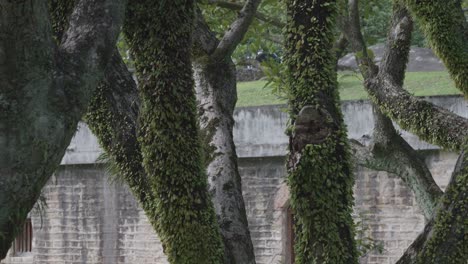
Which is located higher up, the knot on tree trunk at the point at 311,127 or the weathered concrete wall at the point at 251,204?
the knot on tree trunk at the point at 311,127

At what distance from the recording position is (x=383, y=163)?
821 centimetres

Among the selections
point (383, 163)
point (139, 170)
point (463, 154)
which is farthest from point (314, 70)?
point (383, 163)

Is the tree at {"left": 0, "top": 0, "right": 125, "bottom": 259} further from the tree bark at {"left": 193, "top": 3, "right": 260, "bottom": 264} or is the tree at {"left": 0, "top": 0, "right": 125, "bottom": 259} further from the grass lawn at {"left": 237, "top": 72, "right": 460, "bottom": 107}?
the grass lawn at {"left": 237, "top": 72, "right": 460, "bottom": 107}

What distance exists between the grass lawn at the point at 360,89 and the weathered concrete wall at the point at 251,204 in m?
1.12

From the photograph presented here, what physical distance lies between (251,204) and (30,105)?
10506 millimetres

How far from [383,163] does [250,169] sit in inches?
235

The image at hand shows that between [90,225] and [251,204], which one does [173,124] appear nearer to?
[251,204]

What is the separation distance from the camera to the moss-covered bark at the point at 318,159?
473 cm

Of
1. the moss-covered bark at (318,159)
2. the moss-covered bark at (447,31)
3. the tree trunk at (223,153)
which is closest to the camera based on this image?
the moss-covered bark at (318,159)

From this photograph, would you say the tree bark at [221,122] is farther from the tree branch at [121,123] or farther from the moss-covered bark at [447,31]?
the moss-covered bark at [447,31]

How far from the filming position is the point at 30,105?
3.67 meters

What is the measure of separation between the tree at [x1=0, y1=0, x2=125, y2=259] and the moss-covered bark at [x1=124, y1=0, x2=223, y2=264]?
0.96 meters

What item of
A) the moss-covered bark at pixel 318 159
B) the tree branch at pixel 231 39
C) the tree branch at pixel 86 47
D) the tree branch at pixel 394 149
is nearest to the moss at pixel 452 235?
the moss-covered bark at pixel 318 159

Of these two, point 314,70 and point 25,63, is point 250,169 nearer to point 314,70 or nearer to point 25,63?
point 314,70
